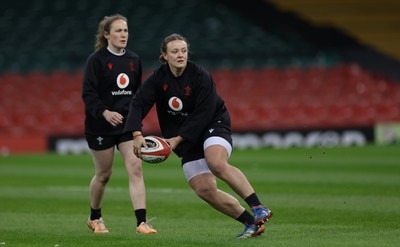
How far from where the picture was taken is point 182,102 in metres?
8.79

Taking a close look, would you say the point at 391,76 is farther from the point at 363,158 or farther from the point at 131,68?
the point at 131,68

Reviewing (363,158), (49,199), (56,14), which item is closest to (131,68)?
(49,199)

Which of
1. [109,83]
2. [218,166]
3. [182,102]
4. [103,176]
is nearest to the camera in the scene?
[218,166]

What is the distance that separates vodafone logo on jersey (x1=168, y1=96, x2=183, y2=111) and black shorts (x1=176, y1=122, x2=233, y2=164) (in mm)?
340

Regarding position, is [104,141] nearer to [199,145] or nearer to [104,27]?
[104,27]

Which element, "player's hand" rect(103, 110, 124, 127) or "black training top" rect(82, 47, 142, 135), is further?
"black training top" rect(82, 47, 142, 135)

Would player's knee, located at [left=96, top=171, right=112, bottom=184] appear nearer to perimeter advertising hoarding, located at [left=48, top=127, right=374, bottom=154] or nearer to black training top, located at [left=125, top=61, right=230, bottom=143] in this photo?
black training top, located at [left=125, top=61, right=230, bottom=143]

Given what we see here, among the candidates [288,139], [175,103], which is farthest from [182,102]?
[288,139]

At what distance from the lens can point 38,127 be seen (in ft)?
107

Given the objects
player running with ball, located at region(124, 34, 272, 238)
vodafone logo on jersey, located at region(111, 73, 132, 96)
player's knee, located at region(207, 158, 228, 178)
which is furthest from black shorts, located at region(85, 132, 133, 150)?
player's knee, located at region(207, 158, 228, 178)

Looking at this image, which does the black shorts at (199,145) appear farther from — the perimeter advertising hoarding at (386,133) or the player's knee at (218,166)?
the perimeter advertising hoarding at (386,133)

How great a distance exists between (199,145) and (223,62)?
1101 inches

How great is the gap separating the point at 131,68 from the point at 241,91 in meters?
24.6

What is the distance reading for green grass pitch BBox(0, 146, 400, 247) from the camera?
355 inches
